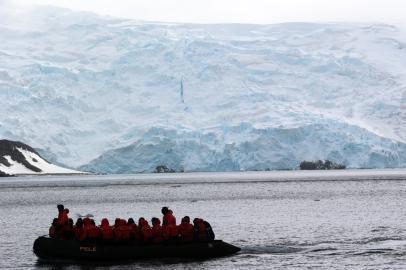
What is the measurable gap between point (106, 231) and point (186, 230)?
12.8 feet

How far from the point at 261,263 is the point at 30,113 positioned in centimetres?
16285

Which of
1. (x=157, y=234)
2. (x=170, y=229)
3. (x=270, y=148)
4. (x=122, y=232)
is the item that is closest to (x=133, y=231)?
(x=122, y=232)

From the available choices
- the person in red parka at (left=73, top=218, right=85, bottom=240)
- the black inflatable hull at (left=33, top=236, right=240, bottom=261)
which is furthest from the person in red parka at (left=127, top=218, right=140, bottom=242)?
the person in red parka at (left=73, top=218, right=85, bottom=240)

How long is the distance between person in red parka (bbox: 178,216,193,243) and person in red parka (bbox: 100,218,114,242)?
338 cm

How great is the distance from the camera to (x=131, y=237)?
134 ft

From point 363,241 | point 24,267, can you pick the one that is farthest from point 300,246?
point 24,267

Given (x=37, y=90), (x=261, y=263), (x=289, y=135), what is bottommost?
(x=261, y=263)

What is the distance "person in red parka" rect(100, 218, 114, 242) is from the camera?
4046cm

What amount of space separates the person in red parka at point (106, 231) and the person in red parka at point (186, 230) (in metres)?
3.38

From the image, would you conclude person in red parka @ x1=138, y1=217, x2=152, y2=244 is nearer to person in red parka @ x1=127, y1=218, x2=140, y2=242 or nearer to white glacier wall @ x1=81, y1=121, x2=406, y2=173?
person in red parka @ x1=127, y1=218, x2=140, y2=242

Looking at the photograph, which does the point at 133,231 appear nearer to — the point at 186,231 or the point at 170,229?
the point at 170,229

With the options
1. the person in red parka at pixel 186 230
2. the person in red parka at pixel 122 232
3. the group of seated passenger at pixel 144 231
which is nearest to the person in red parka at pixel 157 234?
the group of seated passenger at pixel 144 231

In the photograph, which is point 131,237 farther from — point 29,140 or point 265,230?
point 29,140

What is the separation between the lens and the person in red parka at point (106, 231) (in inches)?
1593
